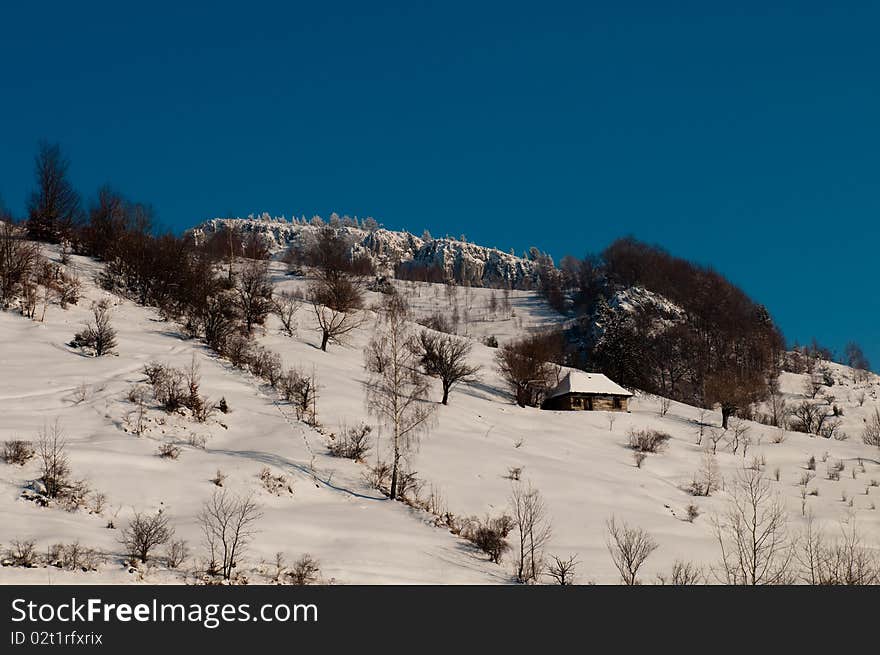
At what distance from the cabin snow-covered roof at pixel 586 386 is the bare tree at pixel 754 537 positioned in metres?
16.2

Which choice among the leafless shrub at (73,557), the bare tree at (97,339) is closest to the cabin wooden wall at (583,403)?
the bare tree at (97,339)

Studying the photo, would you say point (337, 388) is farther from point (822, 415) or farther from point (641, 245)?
point (641, 245)

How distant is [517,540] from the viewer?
1588cm

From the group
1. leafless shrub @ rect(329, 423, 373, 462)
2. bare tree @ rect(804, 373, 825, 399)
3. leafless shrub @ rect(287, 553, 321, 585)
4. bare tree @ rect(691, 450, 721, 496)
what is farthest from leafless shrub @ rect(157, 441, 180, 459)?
bare tree @ rect(804, 373, 825, 399)

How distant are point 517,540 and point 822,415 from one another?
175ft

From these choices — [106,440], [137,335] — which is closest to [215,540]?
[106,440]

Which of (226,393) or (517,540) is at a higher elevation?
(226,393)

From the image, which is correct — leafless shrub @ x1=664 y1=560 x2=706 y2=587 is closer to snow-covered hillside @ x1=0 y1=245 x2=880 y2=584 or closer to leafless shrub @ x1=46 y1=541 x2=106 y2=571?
snow-covered hillside @ x1=0 y1=245 x2=880 y2=584

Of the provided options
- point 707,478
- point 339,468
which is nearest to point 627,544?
point 339,468

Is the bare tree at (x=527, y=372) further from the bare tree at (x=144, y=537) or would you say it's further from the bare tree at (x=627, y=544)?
the bare tree at (x=144, y=537)

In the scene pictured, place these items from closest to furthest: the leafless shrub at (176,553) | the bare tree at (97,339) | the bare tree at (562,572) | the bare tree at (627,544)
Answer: the leafless shrub at (176,553) < the bare tree at (562,572) < the bare tree at (627,544) < the bare tree at (97,339)

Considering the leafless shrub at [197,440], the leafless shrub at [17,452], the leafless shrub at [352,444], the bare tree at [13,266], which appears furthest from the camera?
the bare tree at [13,266]

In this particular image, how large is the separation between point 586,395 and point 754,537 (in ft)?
94.9

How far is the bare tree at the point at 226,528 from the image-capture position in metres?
10.8
